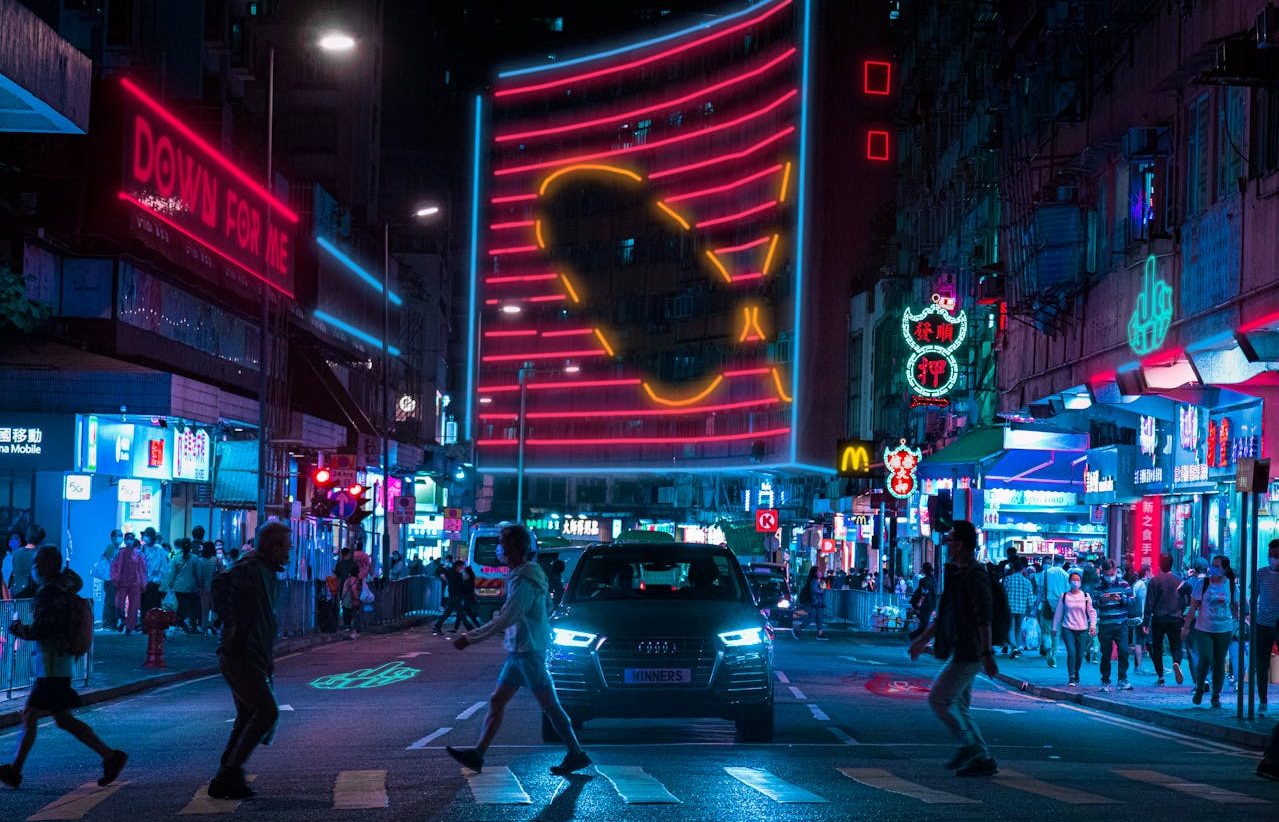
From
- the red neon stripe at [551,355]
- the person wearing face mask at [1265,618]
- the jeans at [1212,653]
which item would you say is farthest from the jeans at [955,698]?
the red neon stripe at [551,355]

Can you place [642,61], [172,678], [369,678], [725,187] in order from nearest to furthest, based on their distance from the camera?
[172,678] < [369,678] < [725,187] < [642,61]

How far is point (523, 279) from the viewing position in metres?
119

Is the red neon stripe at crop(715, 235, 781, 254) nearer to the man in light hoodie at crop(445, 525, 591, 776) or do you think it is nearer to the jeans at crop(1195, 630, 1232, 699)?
the jeans at crop(1195, 630, 1232, 699)

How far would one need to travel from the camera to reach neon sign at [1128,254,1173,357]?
31.2m

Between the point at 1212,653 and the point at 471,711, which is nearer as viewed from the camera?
the point at 471,711

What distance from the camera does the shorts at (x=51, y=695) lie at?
47.8 feet

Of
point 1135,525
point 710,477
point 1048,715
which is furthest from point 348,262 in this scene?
point 710,477

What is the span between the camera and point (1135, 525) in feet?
135

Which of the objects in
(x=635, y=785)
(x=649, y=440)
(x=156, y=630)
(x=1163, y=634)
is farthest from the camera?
(x=649, y=440)

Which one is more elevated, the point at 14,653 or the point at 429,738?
the point at 14,653

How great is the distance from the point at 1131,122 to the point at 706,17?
97313 millimetres

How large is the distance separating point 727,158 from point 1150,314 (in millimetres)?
74485

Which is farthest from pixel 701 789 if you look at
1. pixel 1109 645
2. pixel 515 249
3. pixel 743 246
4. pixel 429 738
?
pixel 515 249

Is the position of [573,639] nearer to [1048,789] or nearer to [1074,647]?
[1048,789]
